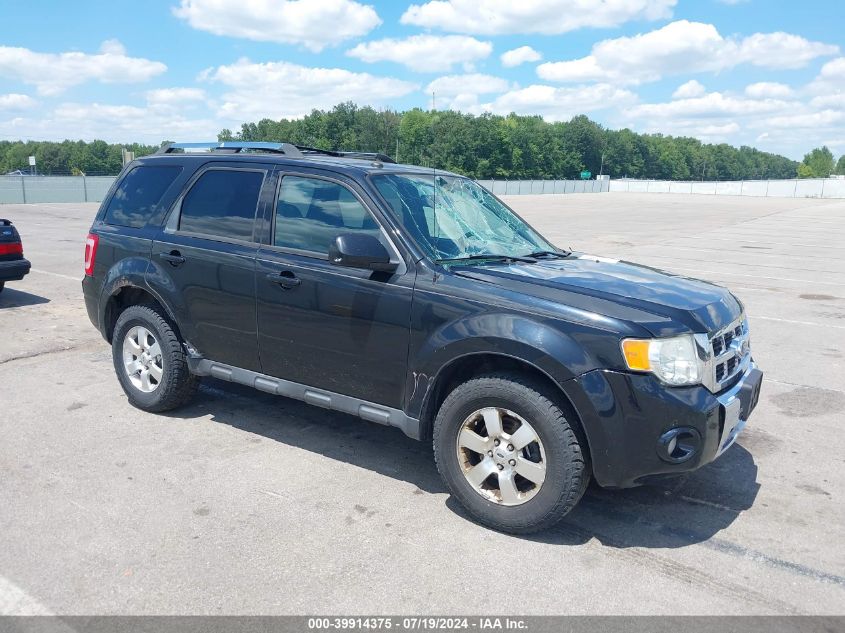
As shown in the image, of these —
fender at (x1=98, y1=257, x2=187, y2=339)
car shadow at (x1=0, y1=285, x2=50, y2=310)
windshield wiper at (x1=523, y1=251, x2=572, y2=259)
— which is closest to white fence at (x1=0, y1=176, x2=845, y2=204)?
car shadow at (x1=0, y1=285, x2=50, y2=310)

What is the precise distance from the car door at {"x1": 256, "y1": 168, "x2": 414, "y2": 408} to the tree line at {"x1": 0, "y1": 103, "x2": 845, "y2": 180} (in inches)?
2979

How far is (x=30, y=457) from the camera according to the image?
4.49 m

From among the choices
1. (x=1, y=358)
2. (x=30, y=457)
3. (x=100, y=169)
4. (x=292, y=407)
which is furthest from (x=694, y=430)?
(x=100, y=169)

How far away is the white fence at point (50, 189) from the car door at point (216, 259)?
111ft

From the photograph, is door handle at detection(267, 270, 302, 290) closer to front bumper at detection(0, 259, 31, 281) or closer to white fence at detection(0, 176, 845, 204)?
front bumper at detection(0, 259, 31, 281)

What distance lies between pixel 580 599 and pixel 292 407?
3.05 meters

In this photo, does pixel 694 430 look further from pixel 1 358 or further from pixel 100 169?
pixel 100 169

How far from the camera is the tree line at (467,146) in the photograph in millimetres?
102250

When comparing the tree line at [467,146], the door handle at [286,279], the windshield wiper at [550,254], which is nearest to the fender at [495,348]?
the door handle at [286,279]

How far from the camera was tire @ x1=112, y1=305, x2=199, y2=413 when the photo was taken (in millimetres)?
5133

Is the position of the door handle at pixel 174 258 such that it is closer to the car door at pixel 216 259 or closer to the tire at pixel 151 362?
the car door at pixel 216 259

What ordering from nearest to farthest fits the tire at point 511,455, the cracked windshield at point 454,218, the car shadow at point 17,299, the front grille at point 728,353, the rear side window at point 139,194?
the tire at point 511,455, the front grille at point 728,353, the cracked windshield at point 454,218, the rear side window at point 139,194, the car shadow at point 17,299

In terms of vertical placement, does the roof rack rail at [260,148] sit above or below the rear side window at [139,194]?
above

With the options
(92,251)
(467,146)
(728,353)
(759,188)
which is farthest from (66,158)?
(728,353)
